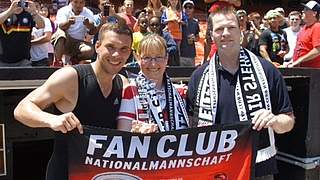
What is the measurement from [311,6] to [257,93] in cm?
446

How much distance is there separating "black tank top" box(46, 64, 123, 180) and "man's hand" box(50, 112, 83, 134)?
0.61 feet

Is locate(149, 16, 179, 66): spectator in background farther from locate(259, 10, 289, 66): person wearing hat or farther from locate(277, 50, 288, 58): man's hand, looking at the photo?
locate(277, 50, 288, 58): man's hand

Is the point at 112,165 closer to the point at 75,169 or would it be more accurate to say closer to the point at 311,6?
the point at 75,169

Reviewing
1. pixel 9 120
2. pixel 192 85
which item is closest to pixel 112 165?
pixel 192 85

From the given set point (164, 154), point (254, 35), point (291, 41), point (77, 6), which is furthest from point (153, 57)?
point (254, 35)

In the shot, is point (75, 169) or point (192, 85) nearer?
point (75, 169)

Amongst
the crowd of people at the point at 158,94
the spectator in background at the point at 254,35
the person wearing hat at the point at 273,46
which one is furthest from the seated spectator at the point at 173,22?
the crowd of people at the point at 158,94

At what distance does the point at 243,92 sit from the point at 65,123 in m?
1.09

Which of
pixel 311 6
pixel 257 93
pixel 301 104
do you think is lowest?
pixel 301 104

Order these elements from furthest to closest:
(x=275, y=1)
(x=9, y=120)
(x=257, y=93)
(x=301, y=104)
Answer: (x=275, y=1), (x=301, y=104), (x=9, y=120), (x=257, y=93)

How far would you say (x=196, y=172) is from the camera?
3055 mm

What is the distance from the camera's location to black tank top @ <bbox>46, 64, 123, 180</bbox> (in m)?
2.71

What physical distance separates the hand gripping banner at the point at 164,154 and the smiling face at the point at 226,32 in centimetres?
46

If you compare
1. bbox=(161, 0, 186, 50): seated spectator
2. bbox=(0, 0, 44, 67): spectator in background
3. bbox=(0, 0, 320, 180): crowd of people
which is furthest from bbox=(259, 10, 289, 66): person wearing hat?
bbox=(0, 0, 320, 180): crowd of people
